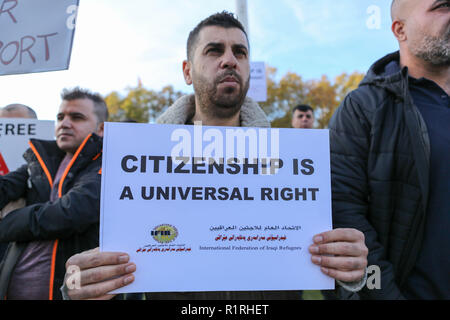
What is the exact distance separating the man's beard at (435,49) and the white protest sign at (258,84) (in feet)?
3.72

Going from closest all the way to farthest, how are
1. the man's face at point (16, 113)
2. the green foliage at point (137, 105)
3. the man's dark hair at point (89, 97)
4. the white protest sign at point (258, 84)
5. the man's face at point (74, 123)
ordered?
the man's face at point (74, 123)
the man's dark hair at point (89, 97)
the white protest sign at point (258, 84)
the man's face at point (16, 113)
the green foliage at point (137, 105)

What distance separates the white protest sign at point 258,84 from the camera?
8.62ft

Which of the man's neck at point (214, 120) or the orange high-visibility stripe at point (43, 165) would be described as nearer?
the man's neck at point (214, 120)

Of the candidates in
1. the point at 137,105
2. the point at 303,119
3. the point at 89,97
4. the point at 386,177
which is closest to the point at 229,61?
the point at 386,177

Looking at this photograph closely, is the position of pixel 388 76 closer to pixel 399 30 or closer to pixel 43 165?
pixel 399 30

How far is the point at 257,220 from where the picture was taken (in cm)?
133

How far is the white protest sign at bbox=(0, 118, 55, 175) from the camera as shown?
9.15ft

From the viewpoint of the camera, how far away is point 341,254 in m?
1.29

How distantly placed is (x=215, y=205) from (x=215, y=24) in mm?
951

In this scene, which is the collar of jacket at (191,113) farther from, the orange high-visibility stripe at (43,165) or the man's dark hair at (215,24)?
the orange high-visibility stripe at (43,165)

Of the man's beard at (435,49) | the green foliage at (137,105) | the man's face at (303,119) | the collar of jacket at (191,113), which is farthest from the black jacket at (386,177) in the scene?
the green foliage at (137,105)

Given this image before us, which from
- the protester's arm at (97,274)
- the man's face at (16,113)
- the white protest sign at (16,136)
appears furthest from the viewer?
the man's face at (16,113)

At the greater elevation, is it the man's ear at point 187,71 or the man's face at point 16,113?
the man's face at point 16,113
